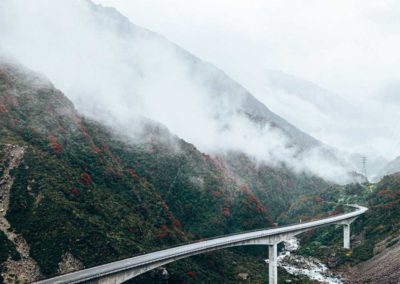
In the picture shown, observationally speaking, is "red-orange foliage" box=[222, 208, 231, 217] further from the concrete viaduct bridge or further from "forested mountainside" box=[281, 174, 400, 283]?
the concrete viaduct bridge

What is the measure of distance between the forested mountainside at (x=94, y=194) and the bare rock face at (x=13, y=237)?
13 centimetres

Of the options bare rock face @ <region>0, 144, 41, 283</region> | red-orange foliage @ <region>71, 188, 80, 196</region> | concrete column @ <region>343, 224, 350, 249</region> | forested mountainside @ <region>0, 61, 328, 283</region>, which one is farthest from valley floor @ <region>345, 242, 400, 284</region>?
bare rock face @ <region>0, 144, 41, 283</region>

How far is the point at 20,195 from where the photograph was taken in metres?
52.3

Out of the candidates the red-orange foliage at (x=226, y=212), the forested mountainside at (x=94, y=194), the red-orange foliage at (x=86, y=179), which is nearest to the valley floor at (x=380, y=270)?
the forested mountainside at (x=94, y=194)

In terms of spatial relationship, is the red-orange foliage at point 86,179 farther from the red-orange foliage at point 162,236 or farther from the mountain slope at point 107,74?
the mountain slope at point 107,74

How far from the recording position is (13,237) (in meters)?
47.0

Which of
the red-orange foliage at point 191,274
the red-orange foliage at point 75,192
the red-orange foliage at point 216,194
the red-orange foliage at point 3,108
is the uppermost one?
the red-orange foliage at point 3,108

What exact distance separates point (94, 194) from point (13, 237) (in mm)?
16553

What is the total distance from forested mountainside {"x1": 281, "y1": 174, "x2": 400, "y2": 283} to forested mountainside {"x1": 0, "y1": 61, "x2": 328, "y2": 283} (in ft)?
51.5

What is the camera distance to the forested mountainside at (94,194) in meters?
49.3

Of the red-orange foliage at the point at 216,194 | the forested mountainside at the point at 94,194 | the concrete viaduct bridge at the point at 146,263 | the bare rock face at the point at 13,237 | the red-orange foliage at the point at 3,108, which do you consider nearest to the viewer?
the concrete viaduct bridge at the point at 146,263

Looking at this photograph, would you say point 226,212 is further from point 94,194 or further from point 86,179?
point 86,179

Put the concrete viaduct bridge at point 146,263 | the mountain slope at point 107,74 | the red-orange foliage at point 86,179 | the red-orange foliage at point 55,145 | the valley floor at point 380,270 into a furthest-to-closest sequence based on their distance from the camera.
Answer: the mountain slope at point 107,74, the red-orange foliage at point 55,145, the red-orange foliage at point 86,179, the valley floor at point 380,270, the concrete viaduct bridge at point 146,263

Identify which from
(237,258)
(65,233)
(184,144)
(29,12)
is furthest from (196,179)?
(29,12)
